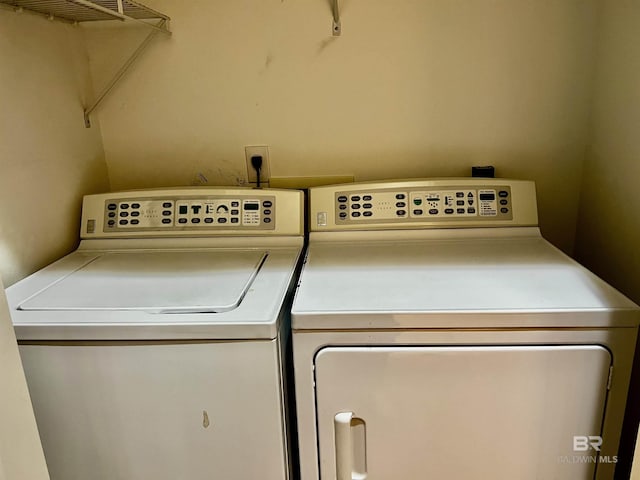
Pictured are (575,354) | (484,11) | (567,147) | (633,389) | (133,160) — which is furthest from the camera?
(133,160)

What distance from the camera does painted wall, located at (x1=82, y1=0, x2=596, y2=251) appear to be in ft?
5.12

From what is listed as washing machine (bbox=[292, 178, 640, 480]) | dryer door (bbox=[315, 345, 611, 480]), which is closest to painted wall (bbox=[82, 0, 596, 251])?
washing machine (bbox=[292, 178, 640, 480])

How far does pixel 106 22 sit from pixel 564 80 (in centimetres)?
156

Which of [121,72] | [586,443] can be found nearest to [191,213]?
[121,72]

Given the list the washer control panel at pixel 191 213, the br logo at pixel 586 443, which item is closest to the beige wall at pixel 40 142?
the washer control panel at pixel 191 213

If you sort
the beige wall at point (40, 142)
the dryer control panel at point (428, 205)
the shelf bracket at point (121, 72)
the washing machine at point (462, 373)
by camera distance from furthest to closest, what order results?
the shelf bracket at point (121, 72) < the dryer control panel at point (428, 205) < the beige wall at point (40, 142) < the washing machine at point (462, 373)

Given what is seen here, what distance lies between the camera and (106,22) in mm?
1634

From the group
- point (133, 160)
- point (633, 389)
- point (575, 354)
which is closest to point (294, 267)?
point (575, 354)

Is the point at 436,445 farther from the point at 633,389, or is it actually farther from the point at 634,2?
the point at 634,2

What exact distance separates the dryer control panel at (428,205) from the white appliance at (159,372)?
0.35 meters

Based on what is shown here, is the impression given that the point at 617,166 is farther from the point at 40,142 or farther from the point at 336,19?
the point at 40,142

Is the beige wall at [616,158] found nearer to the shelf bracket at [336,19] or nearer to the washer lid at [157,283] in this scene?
the shelf bracket at [336,19]

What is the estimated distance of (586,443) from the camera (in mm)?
1089

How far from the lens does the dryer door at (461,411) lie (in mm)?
1031
